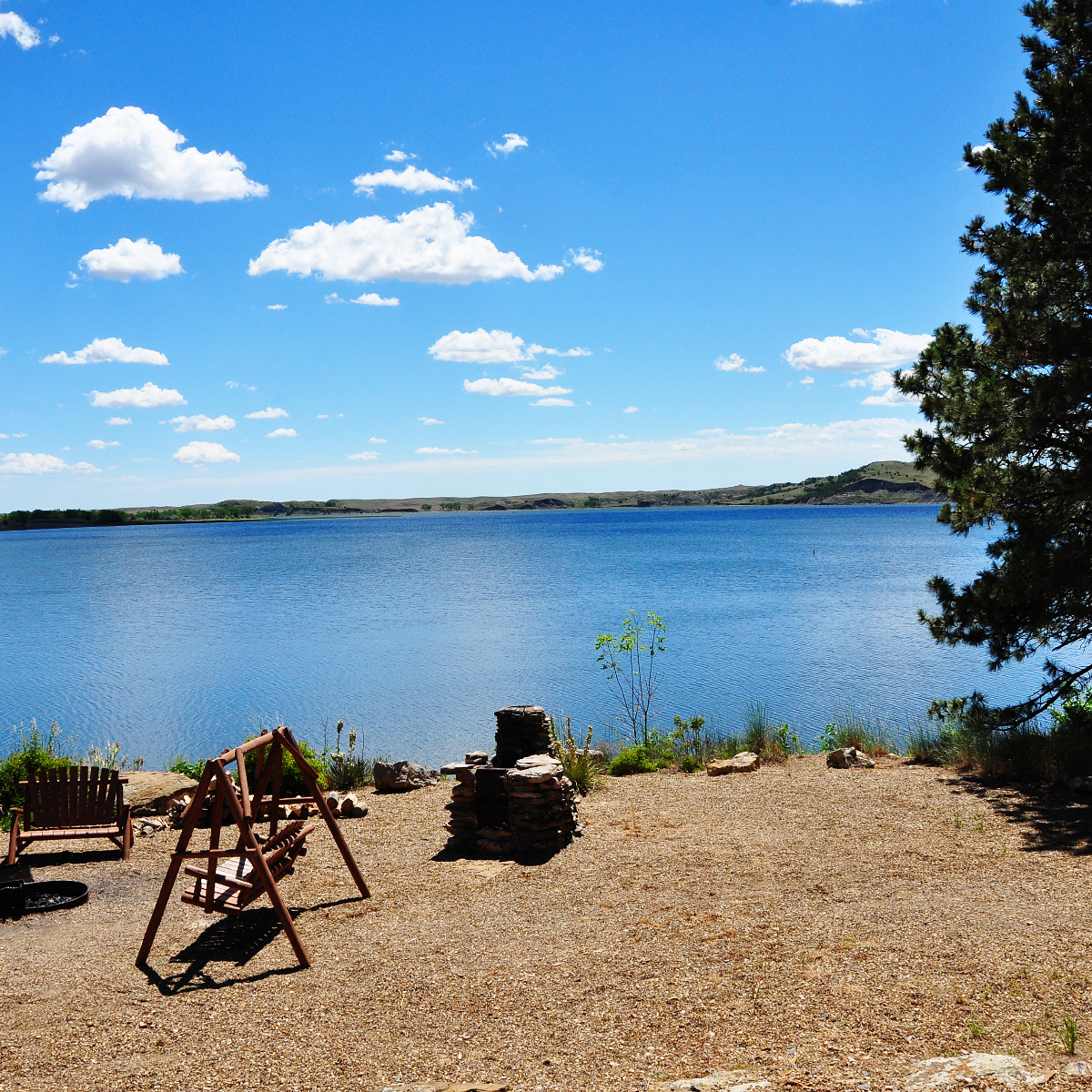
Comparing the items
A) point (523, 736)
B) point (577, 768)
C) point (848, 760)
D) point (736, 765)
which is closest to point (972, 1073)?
point (523, 736)

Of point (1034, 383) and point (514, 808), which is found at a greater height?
point (1034, 383)

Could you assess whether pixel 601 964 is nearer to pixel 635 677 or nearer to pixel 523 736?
pixel 523 736

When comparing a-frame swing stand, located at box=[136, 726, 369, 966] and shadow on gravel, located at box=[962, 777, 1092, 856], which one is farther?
shadow on gravel, located at box=[962, 777, 1092, 856]

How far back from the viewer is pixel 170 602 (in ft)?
154

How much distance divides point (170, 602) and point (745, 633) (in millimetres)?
32014

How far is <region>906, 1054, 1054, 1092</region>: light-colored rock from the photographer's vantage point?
3.76 meters

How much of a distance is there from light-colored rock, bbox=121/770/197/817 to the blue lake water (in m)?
6.24

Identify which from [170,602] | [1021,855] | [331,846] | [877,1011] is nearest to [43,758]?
[331,846]

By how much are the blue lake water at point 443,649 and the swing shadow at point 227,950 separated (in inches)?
367

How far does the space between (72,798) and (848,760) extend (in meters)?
9.23

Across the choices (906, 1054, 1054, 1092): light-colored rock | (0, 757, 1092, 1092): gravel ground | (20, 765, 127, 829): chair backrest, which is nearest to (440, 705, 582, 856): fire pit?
(0, 757, 1092, 1092): gravel ground

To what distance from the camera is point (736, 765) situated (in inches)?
452

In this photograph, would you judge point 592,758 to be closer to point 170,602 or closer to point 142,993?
point 142,993

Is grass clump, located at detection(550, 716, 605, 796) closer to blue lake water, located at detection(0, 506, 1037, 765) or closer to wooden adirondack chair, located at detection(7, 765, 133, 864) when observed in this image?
wooden adirondack chair, located at detection(7, 765, 133, 864)
